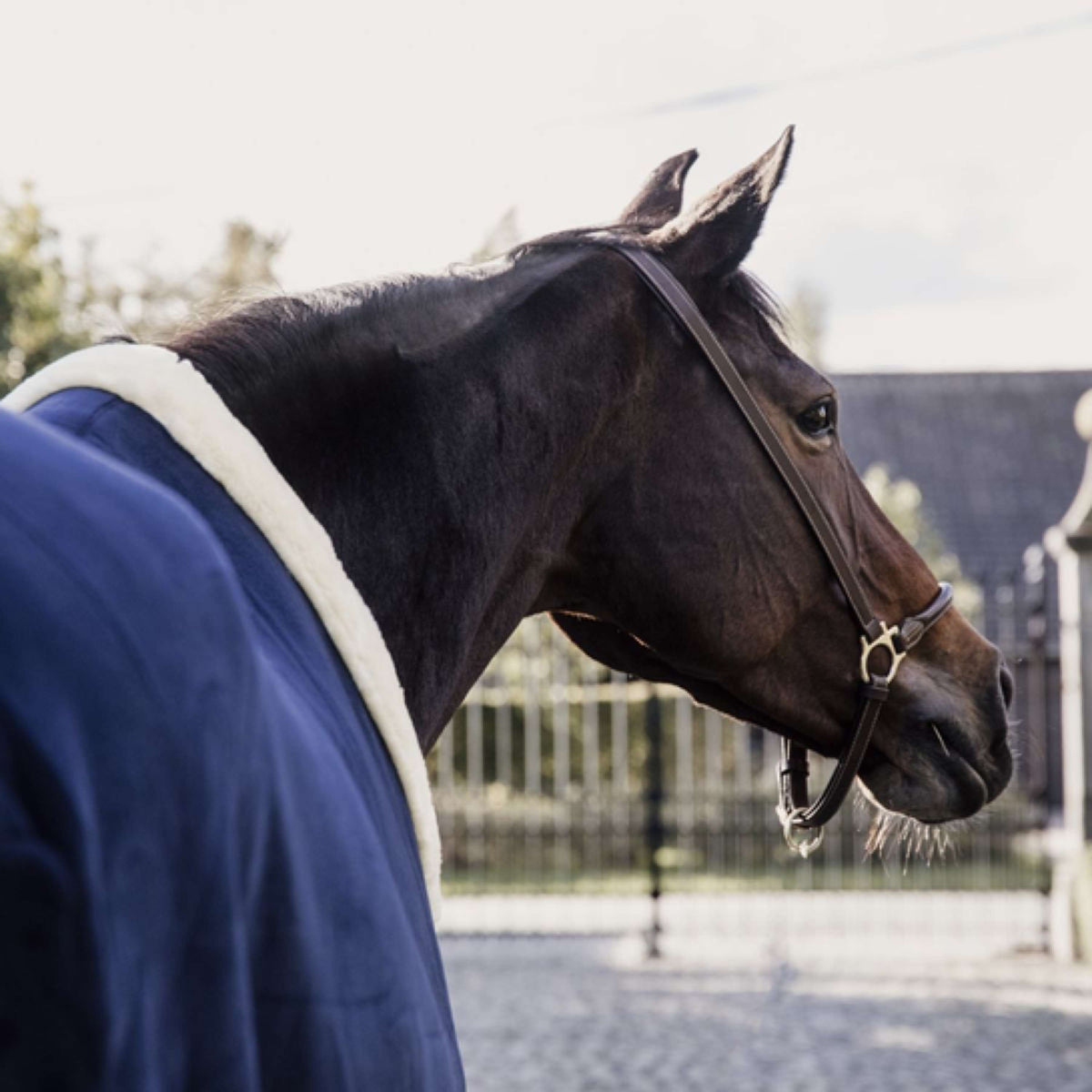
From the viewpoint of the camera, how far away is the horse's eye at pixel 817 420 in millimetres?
1950

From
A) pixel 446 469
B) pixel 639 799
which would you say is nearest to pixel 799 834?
pixel 446 469

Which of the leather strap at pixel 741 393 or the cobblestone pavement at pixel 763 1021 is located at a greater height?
the leather strap at pixel 741 393

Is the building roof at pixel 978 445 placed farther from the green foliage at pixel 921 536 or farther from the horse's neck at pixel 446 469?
the horse's neck at pixel 446 469

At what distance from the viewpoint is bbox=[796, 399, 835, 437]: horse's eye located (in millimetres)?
1950

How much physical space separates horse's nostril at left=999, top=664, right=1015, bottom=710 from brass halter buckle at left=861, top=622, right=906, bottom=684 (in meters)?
0.22

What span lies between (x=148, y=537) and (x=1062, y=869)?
907 centimetres

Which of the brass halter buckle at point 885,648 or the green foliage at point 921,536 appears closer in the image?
the brass halter buckle at point 885,648

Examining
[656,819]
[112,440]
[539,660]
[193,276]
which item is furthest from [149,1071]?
[193,276]

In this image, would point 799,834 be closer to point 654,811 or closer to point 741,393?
point 741,393

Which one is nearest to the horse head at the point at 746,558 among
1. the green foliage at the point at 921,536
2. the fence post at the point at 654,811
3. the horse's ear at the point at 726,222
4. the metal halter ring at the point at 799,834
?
the horse's ear at the point at 726,222

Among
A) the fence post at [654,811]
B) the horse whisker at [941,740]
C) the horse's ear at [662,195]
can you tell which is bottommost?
the fence post at [654,811]

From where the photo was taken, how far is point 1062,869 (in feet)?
29.6

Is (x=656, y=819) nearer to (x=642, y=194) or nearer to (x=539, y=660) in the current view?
(x=539, y=660)

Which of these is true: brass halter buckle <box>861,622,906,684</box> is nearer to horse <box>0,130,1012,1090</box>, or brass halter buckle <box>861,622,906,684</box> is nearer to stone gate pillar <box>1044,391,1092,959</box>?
horse <box>0,130,1012,1090</box>
